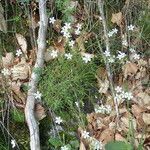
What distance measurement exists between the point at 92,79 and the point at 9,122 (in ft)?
2.73

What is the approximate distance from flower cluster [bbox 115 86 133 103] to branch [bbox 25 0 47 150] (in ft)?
2.33

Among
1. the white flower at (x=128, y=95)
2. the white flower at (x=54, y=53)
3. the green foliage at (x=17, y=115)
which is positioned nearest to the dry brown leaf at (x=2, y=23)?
the white flower at (x=54, y=53)

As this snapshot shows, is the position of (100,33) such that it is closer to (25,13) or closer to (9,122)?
(25,13)

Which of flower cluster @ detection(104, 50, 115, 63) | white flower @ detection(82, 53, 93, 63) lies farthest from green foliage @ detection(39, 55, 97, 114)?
flower cluster @ detection(104, 50, 115, 63)

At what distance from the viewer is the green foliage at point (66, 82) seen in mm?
3990

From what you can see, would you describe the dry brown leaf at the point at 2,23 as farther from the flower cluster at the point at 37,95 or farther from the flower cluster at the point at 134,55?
the flower cluster at the point at 134,55

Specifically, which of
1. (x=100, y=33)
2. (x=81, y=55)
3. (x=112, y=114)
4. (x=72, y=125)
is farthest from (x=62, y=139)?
(x=100, y=33)

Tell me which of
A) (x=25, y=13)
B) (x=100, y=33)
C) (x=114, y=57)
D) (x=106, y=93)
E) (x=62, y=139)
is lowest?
(x=62, y=139)

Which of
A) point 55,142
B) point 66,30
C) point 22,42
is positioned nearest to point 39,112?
point 55,142

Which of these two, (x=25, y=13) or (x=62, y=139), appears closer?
(x=62, y=139)

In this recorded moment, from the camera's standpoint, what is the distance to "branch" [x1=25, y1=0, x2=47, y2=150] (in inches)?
150

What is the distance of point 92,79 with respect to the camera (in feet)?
13.4

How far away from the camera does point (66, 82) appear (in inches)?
158

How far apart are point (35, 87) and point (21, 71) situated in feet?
0.73
